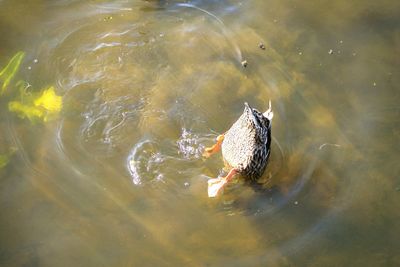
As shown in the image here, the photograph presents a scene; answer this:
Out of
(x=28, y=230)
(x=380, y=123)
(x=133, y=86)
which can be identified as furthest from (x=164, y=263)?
(x=380, y=123)

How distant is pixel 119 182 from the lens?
15.7ft

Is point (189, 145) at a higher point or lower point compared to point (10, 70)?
lower

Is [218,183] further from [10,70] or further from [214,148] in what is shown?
[10,70]

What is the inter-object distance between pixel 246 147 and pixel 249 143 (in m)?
0.07

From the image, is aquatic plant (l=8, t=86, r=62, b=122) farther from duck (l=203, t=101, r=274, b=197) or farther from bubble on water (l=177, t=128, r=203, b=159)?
duck (l=203, t=101, r=274, b=197)

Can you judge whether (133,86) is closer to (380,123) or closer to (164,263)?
(164,263)

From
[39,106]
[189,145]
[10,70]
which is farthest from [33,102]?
[189,145]

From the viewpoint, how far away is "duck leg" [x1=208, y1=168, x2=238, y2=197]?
462cm

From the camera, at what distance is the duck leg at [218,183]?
4.62 m

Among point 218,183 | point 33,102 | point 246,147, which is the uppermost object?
point 33,102

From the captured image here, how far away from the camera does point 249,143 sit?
4.34 m

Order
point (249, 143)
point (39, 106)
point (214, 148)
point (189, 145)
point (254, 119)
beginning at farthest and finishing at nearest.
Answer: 1. point (39, 106)
2. point (189, 145)
3. point (214, 148)
4. point (249, 143)
5. point (254, 119)

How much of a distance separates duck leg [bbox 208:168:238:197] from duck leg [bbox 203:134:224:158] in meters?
0.35

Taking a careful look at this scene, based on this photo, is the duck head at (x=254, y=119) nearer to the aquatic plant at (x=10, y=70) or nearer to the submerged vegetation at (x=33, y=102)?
the submerged vegetation at (x=33, y=102)
